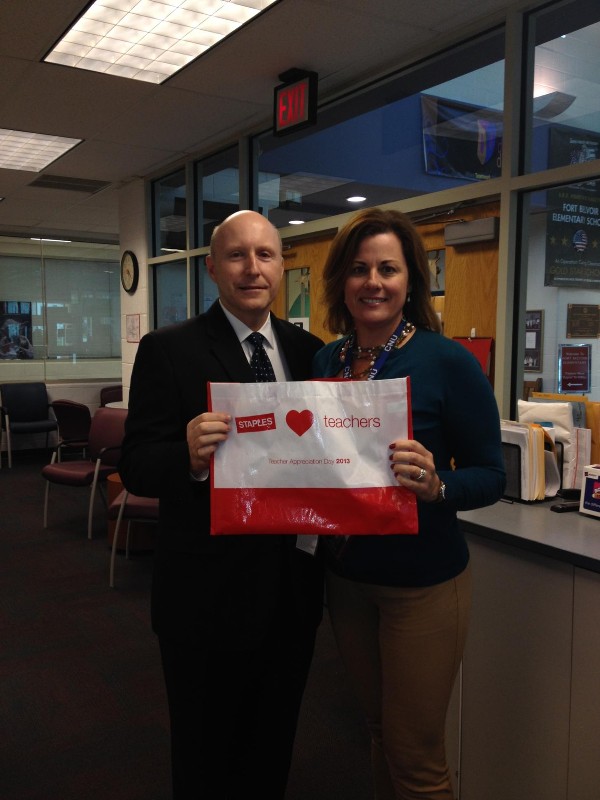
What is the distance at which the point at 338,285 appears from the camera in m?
1.52

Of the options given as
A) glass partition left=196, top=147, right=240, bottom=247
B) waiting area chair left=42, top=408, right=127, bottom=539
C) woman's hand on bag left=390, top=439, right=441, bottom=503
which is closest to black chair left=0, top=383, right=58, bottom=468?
waiting area chair left=42, top=408, right=127, bottom=539

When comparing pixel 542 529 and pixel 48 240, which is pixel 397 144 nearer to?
pixel 542 529

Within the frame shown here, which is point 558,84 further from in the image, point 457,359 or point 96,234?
point 96,234

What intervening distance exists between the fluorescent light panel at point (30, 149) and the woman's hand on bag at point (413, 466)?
177 inches

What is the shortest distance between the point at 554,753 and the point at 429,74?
10.1 ft

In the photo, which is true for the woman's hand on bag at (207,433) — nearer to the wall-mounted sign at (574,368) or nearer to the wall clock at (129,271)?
the wall-mounted sign at (574,368)

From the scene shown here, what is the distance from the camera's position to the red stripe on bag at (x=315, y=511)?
124cm

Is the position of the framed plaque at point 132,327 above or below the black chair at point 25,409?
above

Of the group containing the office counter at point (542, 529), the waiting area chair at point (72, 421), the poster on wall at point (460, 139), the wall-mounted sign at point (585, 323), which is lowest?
the waiting area chair at point (72, 421)

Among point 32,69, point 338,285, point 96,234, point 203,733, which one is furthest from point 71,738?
point 96,234

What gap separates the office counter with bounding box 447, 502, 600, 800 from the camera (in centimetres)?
172

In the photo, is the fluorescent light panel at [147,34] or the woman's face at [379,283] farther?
the fluorescent light panel at [147,34]

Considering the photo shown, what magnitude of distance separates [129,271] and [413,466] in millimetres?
5887

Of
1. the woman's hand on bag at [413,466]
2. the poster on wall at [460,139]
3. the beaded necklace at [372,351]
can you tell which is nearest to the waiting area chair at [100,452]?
the poster on wall at [460,139]
